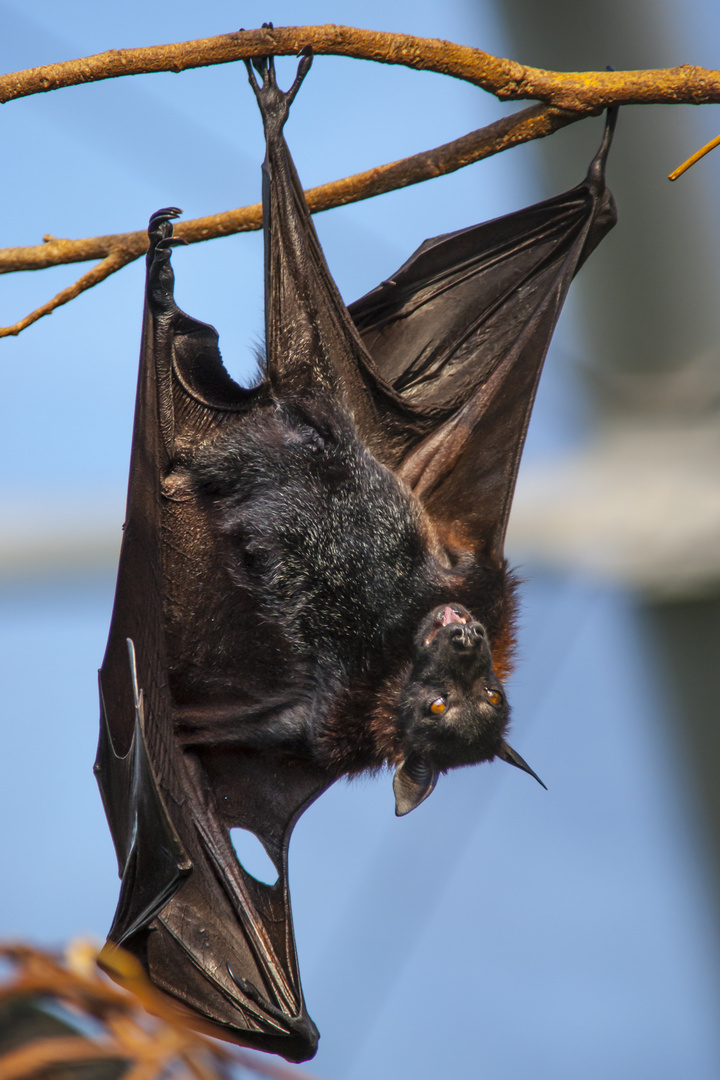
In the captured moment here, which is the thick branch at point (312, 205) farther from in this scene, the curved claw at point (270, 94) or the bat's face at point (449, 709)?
the bat's face at point (449, 709)

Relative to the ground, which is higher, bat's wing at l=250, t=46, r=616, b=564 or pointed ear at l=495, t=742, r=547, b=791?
bat's wing at l=250, t=46, r=616, b=564

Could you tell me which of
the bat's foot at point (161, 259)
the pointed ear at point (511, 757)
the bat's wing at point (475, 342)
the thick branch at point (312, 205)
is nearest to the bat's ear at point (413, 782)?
the pointed ear at point (511, 757)

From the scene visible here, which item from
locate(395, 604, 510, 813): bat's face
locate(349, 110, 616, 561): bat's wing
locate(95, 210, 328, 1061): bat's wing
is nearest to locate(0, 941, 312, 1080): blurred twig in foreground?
locate(95, 210, 328, 1061): bat's wing

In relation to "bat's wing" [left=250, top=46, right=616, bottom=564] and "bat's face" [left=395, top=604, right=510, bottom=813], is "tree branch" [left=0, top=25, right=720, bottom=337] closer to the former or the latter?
"bat's wing" [left=250, top=46, right=616, bottom=564]

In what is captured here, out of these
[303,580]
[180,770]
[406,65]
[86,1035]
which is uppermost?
[406,65]

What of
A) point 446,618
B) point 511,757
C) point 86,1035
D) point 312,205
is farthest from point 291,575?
point 86,1035

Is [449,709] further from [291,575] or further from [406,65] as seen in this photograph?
[406,65]
